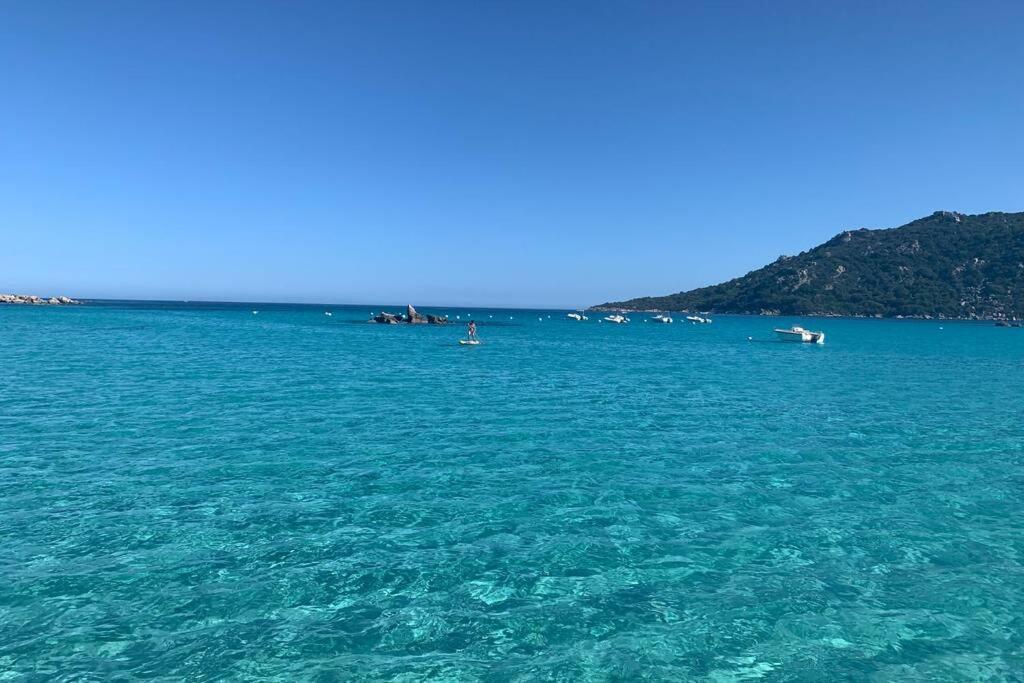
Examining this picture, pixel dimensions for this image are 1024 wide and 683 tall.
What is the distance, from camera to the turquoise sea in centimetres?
965

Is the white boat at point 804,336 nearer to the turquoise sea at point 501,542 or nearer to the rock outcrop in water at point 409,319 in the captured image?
the turquoise sea at point 501,542

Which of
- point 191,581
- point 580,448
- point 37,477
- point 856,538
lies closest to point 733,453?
point 580,448

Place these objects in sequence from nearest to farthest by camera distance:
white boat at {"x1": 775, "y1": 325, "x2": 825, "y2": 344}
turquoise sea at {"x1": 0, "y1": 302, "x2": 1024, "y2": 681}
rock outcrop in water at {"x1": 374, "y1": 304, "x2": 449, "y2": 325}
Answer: turquoise sea at {"x1": 0, "y1": 302, "x2": 1024, "y2": 681} < white boat at {"x1": 775, "y1": 325, "x2": 825, "y2": 344} < rock outcrop in water at {"x1": 374, "y1": 304, "x2": 449, "y2": 325}

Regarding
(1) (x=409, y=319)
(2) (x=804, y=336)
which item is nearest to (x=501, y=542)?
(2) (x=804, y=336)

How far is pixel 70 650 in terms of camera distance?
936cm

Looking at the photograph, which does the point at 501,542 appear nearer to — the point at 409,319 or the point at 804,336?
the point at 804,336

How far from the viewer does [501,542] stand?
14.1 metres

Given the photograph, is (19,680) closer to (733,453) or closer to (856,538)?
(856,538)

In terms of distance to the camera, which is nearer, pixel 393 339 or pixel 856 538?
pixel 856 538

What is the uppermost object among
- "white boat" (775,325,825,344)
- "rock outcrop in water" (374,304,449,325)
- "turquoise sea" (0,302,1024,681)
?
"rock outcrop in water" (374,304,449,325)

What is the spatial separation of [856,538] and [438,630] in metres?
10.9

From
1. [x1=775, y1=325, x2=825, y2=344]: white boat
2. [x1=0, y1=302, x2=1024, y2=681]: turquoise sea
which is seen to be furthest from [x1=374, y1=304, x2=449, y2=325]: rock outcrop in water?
[x1=0, y1=302, x2=1024, y2=681]: turquoise sea

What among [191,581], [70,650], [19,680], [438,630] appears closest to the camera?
[19,680]

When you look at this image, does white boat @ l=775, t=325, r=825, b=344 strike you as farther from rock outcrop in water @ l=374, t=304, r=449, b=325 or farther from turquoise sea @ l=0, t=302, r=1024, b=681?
rock outcrop in water @ l=374, t=304, r=449, b=325
